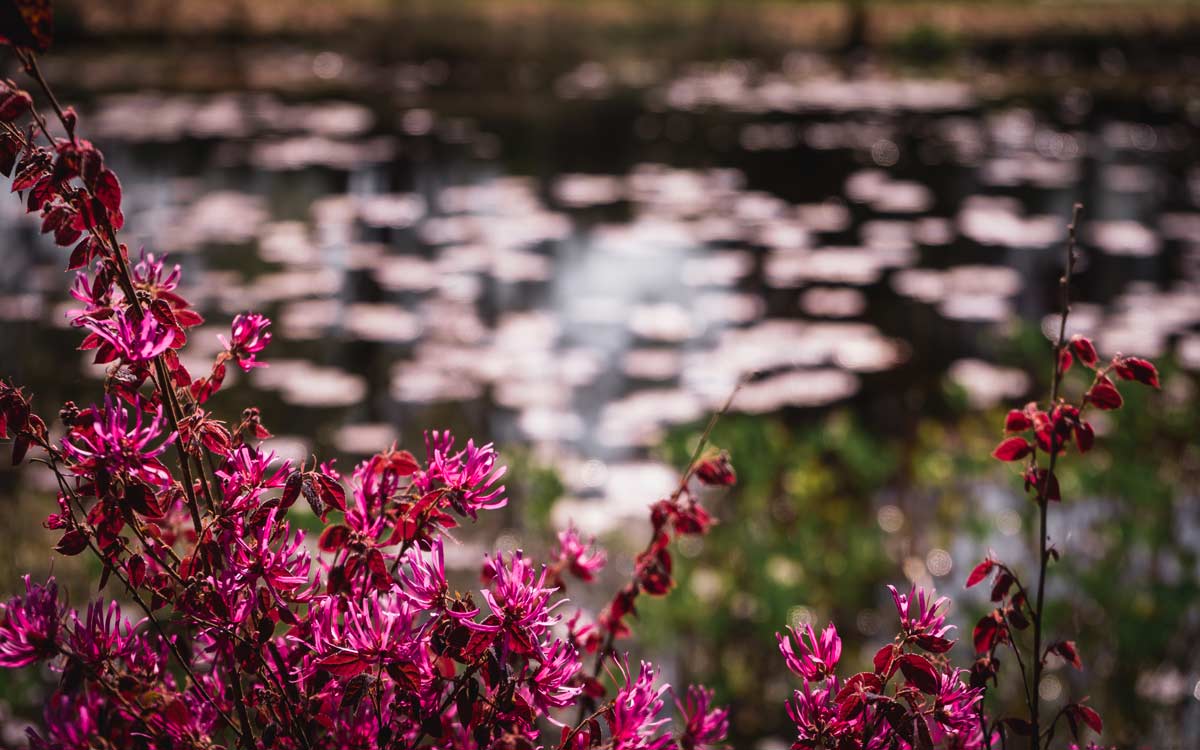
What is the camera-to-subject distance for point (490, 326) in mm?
5129

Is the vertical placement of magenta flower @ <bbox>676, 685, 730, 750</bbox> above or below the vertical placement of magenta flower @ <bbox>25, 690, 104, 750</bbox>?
below

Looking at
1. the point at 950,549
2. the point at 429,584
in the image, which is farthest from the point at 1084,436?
the point at 950,549

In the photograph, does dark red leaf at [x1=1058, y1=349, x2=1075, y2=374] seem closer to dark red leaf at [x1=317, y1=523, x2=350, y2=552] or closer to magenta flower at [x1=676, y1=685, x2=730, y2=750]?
magenta flower at [x1=676, y1=685, x2=730, y2=750]

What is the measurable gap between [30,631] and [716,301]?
485cm

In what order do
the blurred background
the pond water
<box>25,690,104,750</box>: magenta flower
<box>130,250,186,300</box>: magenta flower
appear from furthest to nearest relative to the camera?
1. the pond water
2. the blurred background
3. <box>130,250,186,300</box>: magenta flower
4. <box>25,690,104,750</box>: magenta flower

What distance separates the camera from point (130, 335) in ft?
2.99

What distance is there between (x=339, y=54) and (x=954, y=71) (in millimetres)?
7846

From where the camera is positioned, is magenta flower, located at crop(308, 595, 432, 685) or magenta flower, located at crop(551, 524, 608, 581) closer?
magenta flower, located at crop(308, 595, 432, 685)

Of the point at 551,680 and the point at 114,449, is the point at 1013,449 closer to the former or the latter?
the point at 551,680

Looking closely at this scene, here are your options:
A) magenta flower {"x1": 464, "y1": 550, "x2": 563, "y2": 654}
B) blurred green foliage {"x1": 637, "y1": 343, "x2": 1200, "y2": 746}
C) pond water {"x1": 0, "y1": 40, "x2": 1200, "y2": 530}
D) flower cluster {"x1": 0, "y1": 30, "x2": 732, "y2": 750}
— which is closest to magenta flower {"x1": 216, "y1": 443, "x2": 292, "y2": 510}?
flower cluster {"x1": 0, "y1": 30, "x2": 732, "y2": 750}

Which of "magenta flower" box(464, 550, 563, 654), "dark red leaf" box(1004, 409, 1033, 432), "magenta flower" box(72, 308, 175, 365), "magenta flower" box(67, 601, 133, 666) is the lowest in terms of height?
"magenta flower" box(67, 601, 133, 666)

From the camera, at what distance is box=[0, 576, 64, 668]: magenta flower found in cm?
86

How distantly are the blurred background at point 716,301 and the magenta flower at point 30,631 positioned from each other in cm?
12

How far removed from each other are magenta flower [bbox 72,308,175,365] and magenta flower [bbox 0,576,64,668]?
19 cm
